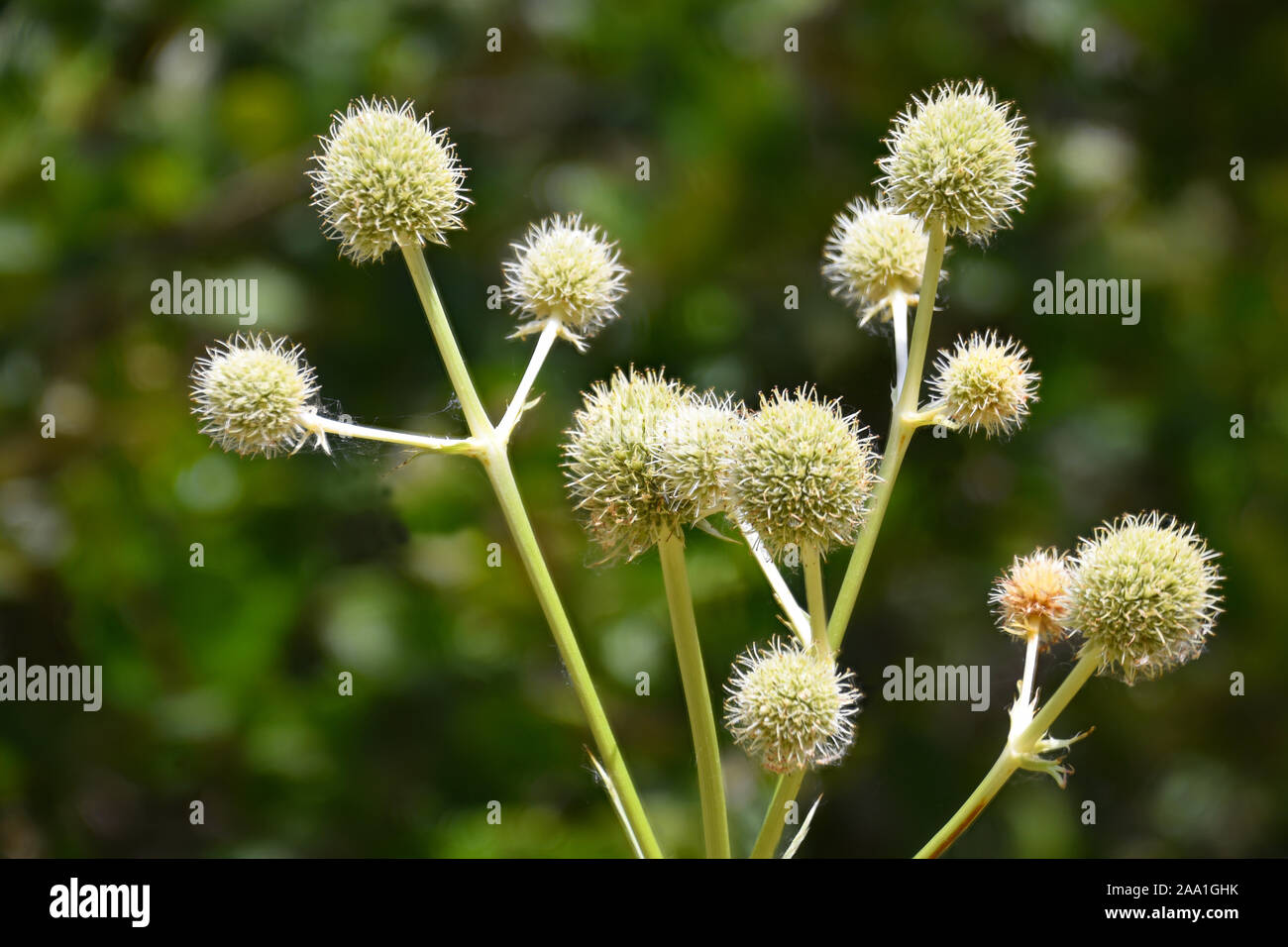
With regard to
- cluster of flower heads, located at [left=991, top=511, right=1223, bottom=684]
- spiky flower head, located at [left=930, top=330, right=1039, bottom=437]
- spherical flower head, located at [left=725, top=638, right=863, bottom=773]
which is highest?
spiky flower head, located at [left=930, top=330, right=1039, bottom=437]

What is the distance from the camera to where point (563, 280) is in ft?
2.33

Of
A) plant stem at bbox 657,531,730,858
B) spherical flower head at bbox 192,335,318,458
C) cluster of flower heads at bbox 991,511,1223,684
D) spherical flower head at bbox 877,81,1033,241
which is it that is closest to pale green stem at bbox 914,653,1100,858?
cluster of flower heads at bbox 991,511,1223,684

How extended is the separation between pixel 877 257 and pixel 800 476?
0.23m

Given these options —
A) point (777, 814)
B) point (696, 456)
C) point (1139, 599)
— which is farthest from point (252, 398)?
point (1139, 599)

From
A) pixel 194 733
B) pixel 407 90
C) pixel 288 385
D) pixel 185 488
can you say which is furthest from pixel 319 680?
pixel 288 385

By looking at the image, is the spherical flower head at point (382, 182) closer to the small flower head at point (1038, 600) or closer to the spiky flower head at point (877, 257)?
the spiky flower head at point (877, 257)

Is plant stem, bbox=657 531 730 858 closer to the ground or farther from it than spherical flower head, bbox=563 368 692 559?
closer to the ground

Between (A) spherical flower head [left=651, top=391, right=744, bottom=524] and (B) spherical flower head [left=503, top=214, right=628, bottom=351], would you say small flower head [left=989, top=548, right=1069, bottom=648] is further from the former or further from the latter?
(B) spherical flower head [left=503, top=214, right=628, bottom=351]

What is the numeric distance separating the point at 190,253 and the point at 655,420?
4.15 ft

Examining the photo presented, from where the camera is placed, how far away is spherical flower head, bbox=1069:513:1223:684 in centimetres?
59

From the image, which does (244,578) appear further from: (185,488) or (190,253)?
(190,253)

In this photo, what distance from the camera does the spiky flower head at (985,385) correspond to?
24.7 inches

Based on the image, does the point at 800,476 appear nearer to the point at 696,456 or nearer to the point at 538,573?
the point at 696,456

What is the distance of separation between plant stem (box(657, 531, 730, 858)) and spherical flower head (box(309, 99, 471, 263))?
247 millimetres
